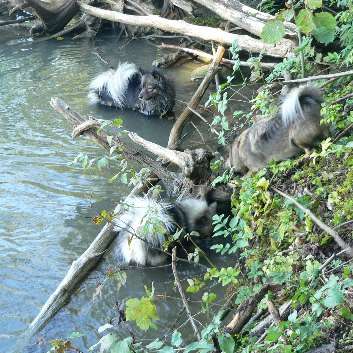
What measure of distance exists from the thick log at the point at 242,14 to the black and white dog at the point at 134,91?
1219mm

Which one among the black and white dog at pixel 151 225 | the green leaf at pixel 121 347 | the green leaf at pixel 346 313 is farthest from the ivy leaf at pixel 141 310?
the black and white dog at pixel 151 225

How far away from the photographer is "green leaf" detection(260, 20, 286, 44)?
12.2 feet

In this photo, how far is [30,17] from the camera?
1183 centimetres

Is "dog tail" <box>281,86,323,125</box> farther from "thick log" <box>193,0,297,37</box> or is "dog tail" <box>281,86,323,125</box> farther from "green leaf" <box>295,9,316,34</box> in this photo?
"thick log" <box>193,0,297,37</box>

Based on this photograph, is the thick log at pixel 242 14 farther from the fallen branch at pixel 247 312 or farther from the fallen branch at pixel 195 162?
the fallen branch at pixel 247 312

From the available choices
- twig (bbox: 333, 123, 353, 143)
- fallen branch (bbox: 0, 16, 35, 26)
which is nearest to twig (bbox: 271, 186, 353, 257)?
twig (bbox: 333, 123, 353, 143)

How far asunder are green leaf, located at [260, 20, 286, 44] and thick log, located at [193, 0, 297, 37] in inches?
108

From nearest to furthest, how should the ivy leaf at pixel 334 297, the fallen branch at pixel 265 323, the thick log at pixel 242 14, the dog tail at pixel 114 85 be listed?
the ivy leaf at pixel 334 297
the fallen branch at pixel 265 323
the thick log at pixel 242 14
the dog tail at pixel 114 85

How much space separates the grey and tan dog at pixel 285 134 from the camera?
4371 millimetres

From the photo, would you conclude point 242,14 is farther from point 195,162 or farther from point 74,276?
point 74,276

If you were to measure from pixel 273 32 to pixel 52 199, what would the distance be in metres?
2.97

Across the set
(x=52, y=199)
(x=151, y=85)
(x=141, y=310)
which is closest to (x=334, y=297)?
(x=141, y=310)

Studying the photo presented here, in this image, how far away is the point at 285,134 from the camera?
4.56 m

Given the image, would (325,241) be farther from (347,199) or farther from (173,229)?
(173,229)
